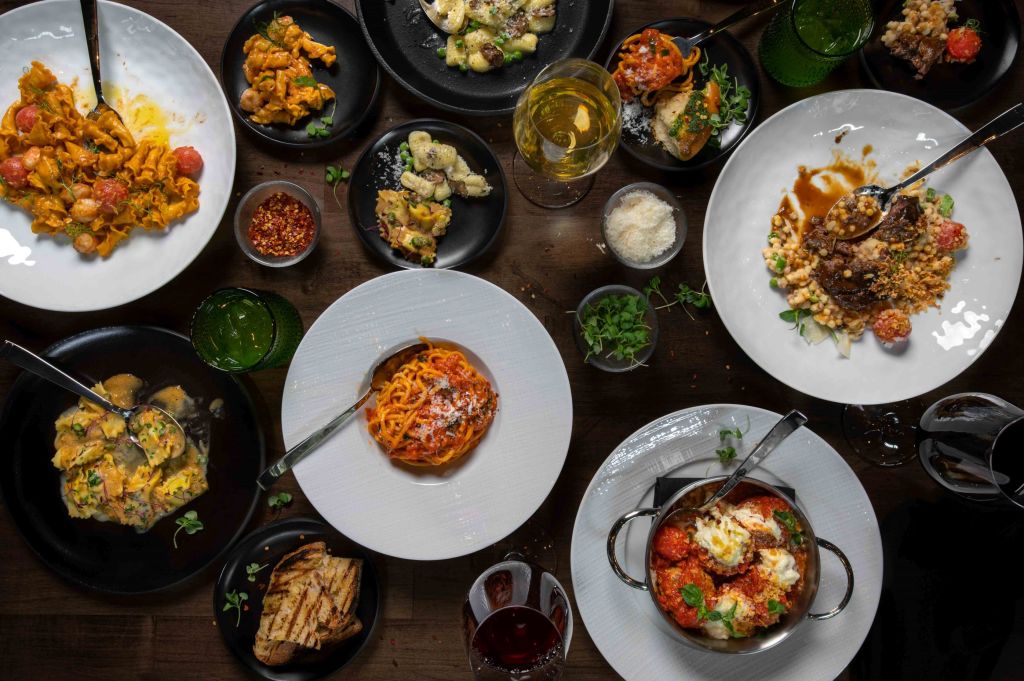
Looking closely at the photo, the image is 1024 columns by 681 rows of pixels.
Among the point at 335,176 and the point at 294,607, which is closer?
the point at 294,607

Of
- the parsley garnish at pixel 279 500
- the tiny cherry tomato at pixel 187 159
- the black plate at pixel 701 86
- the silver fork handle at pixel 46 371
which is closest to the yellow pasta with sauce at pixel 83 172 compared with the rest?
the tiny cherry tomato at pixel 187 159

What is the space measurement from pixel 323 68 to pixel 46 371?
5.21ft

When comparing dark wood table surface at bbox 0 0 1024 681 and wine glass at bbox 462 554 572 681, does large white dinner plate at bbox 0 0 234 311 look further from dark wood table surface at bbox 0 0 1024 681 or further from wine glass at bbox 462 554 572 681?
wine glass at bbox 462 554 572 681

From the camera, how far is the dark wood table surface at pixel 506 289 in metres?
2.88

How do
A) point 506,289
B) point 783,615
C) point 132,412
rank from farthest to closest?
point 506,289
point 132,412
point 783,615

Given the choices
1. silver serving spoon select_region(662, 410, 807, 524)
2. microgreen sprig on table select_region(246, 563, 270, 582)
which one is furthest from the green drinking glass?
silver serving spoon select_region(662, 410, 807, 524)

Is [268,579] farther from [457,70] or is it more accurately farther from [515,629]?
[457,70]

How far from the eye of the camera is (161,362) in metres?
2.81

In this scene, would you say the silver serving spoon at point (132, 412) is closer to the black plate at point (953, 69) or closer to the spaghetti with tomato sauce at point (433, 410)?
the spaghetti with tomato sauce at point (433, 410)

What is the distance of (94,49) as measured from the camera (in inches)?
106

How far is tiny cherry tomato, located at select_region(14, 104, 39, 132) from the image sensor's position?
270 cm

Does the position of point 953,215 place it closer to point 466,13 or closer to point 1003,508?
point 1003,508

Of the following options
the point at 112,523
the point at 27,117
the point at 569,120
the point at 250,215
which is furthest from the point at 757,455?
the point at 27,117

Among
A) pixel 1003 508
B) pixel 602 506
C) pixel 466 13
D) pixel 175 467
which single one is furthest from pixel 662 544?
pixel 466 13
